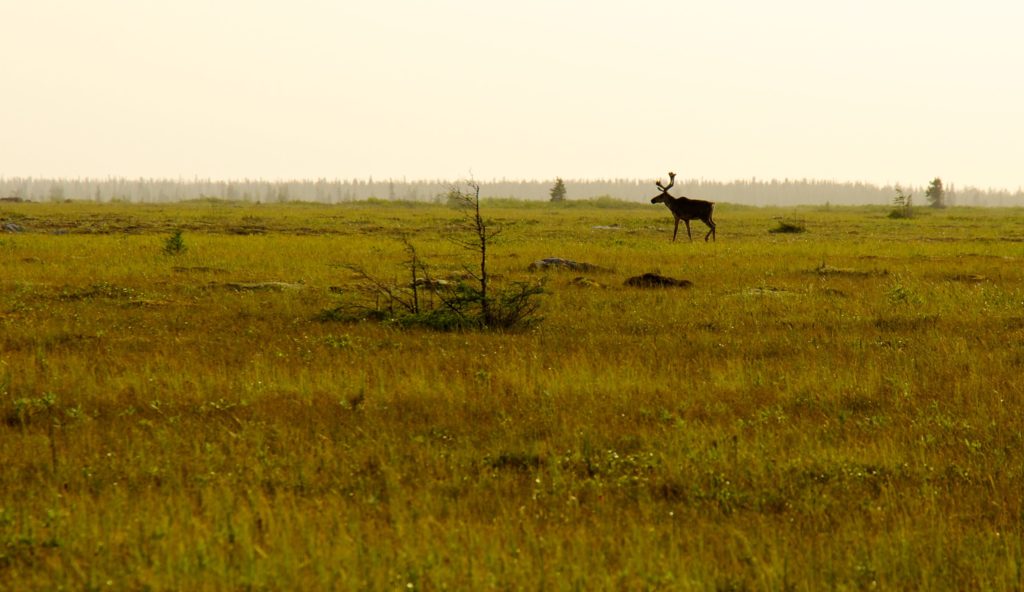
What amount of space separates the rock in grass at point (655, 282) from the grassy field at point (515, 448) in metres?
3.12

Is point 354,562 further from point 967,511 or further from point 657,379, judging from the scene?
point 657,379

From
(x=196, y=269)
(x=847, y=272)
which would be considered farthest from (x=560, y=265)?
(x=196, y=269)

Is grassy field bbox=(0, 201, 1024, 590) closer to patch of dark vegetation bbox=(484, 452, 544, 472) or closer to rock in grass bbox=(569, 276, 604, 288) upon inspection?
patch of dark vegetation bbox=(484, 452, 544, 472)

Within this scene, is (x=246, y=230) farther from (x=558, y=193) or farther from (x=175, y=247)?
(x=558, y=193)

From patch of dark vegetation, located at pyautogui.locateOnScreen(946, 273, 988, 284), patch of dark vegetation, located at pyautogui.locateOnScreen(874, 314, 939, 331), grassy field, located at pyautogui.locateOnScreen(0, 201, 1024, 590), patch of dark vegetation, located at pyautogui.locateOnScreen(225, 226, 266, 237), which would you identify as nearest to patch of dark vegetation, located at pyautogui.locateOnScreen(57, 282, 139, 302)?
grassy field, located at pyautogui.locateOnScreen(0, 201, 1024, 590)

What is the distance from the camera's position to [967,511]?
601 cm

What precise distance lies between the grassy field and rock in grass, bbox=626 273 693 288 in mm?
3122

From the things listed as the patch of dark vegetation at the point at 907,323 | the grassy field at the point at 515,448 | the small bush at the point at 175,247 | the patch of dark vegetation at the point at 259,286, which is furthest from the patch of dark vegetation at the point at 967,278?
the small bush at the point at 175,247

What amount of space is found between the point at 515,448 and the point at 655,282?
12.3 metres

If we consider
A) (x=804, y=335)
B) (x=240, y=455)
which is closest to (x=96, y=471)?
(x=240, y=455)

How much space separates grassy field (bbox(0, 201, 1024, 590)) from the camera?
508cm

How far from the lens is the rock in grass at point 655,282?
746 inches

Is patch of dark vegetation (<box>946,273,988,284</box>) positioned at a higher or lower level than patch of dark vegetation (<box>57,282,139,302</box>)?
higher

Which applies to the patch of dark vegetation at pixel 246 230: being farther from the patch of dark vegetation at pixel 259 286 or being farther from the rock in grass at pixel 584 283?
the rock in grass at pixel 584 283
